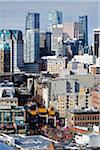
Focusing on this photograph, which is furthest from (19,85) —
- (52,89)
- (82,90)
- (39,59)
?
(39,59)

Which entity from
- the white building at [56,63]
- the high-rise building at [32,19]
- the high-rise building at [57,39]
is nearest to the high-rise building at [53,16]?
the high-rise building at [32,19]

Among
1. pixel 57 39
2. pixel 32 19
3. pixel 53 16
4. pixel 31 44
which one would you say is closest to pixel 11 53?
pixel 31 44

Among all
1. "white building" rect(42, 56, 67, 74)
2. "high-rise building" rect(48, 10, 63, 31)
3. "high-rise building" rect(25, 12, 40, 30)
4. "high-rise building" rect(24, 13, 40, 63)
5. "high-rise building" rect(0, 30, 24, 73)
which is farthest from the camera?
"white building" rect(42, 56, 67, 74)

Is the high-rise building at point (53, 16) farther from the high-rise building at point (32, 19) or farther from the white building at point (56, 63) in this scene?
the white building at point (56, 63)

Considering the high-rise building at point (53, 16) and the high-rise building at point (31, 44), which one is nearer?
the high-rise building at point (53, 16)

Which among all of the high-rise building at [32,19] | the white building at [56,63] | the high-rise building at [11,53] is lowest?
the white building at [56,63]

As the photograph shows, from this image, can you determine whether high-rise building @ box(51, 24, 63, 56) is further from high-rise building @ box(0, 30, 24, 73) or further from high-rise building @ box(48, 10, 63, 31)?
high-rise building @ box(48, 10, 63, 31)

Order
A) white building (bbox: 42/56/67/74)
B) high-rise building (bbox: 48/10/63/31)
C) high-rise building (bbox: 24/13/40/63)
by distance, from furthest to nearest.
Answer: white building (bbox: 42/56/67/74)
high-rise building (bbox: 24/13/40/63)
high-rise building (bbox: 48/10/63/31)

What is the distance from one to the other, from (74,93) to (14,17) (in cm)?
206

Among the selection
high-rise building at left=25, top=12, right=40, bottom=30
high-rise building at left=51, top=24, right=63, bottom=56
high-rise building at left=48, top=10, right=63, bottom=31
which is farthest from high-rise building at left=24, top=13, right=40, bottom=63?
high-rise building at left=48, top=10, right=63, bottom=31

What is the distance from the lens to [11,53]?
5660mm

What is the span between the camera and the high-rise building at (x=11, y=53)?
4684 mm

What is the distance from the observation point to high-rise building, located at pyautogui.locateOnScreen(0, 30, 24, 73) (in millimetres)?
4684

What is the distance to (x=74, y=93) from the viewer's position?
4.30 metres
